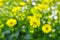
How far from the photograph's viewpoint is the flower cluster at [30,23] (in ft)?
9.41

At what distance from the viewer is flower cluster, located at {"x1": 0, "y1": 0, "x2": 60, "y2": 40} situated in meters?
2.87

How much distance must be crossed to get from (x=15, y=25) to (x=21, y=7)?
396 millimetres

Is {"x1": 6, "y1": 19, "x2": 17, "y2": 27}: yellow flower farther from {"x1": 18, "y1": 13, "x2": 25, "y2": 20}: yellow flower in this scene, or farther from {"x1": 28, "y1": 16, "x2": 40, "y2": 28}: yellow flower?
{"x1": 28, "y1": 16, "x2": 40, "y2": 28}: yellow flower

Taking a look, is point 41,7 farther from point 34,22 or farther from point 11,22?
point 11,22

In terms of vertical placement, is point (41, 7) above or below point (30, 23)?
above

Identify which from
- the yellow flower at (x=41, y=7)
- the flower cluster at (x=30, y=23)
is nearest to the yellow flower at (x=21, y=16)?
the flower cluster at (x=30, y=23)

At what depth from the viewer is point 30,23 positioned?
2902 mm

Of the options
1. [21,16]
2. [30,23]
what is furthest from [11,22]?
[30,23]

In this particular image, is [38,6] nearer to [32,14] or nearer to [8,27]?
[32,14]

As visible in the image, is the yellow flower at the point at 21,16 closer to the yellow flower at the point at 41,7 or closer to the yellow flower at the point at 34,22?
the yellow flower at the point at 34,22

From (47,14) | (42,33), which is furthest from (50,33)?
(47,14)

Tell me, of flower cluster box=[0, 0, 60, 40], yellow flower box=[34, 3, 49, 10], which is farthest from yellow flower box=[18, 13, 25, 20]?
yellow flower box=[34, 3, 49, 10]

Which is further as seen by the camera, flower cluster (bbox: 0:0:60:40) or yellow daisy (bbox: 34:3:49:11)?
yellow daisy (bbox: 34:3:49:11)

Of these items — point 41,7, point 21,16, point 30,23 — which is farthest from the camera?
point 41,7
